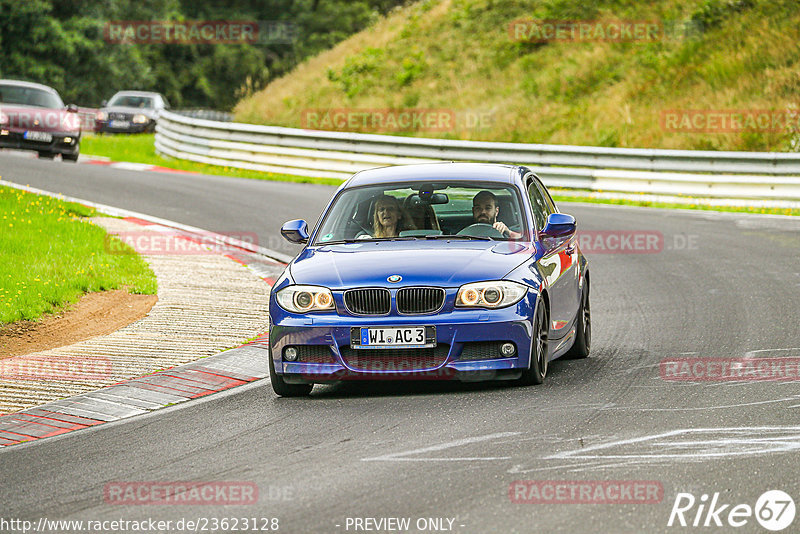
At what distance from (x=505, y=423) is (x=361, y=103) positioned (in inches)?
1161

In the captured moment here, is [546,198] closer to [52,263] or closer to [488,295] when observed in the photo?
[488,295]

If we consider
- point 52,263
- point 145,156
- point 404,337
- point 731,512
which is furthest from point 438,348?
point 145,156

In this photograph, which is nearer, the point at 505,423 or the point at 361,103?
the point at 505,423

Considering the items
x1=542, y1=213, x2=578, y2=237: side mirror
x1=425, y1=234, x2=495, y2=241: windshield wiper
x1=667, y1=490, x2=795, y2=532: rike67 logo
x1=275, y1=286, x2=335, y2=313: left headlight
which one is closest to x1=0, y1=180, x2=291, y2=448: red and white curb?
x1=275, y1=286, x2=335, y2=313: left headlight

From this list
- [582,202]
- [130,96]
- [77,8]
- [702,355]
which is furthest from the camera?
[77,8]

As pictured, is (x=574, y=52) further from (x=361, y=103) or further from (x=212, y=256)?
(x=212, y=256)

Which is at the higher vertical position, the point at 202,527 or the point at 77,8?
the point at 77,8

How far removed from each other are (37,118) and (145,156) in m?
5.42

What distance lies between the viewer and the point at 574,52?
115 feet

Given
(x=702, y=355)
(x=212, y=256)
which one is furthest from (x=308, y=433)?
(x=212, y=256)

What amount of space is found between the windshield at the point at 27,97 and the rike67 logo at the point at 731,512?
2581 cm

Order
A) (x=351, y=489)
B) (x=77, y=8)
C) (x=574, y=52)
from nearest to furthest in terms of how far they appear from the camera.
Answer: (x=351, y=489) < (x=574, y=52) < (x=77, y=8)

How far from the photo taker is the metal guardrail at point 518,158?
2267 centimetres

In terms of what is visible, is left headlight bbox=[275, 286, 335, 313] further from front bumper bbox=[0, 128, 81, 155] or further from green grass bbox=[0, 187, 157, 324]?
front bumper bbox=[0, 128, 81, 155]
